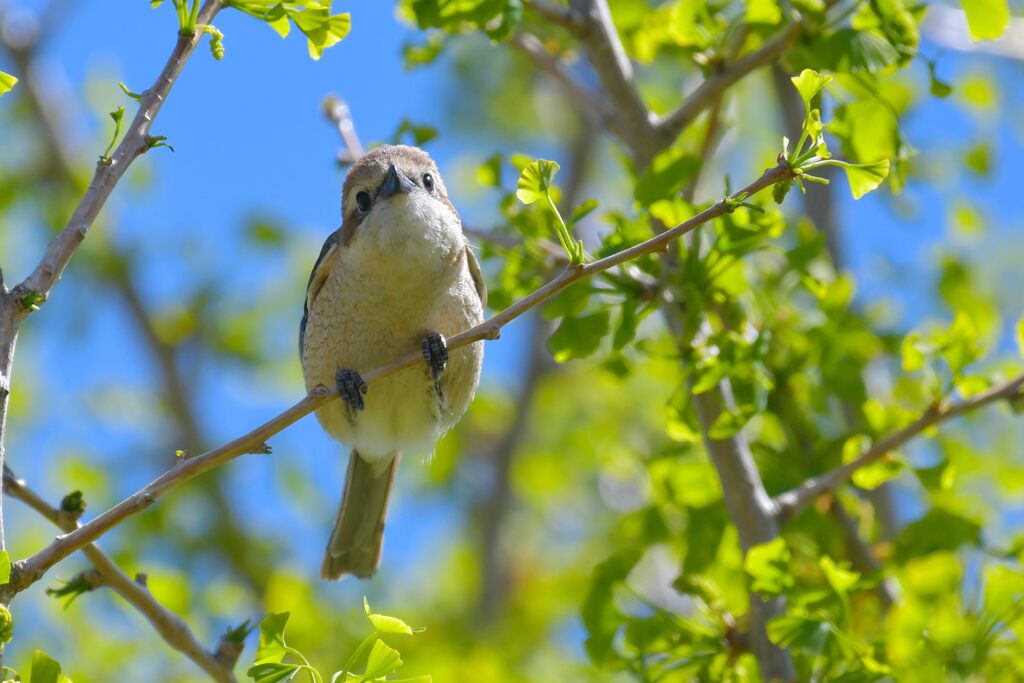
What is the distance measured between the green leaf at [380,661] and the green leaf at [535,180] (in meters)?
1.09

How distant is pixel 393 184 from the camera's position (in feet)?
14.3

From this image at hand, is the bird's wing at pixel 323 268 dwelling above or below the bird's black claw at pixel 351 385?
above

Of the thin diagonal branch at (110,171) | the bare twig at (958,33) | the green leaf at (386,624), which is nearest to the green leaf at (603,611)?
the green leaf at (386,624)

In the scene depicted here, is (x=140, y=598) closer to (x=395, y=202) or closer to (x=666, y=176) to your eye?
(x=395, y=202)

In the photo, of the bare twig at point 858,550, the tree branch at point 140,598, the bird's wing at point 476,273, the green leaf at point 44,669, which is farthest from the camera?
the bird's wing at point 476,273

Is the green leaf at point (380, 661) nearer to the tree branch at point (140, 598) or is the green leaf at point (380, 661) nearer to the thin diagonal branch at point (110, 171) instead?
the tree branch at point (140, 598)

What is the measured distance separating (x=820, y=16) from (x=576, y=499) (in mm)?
6086

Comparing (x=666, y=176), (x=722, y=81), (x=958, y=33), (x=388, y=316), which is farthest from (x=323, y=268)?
(x=958, y=33)

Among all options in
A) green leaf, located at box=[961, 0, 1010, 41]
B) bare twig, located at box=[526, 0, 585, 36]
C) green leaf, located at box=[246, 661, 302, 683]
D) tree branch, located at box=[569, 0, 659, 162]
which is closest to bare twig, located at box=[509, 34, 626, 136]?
tree branch, located at box=[569, 0, 659, 162]

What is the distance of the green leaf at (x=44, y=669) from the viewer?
102 inches

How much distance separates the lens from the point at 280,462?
29.0ft

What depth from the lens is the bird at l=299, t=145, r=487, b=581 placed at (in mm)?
4324

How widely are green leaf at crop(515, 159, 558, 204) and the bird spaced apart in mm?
1325

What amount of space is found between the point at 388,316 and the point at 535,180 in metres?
1.65
